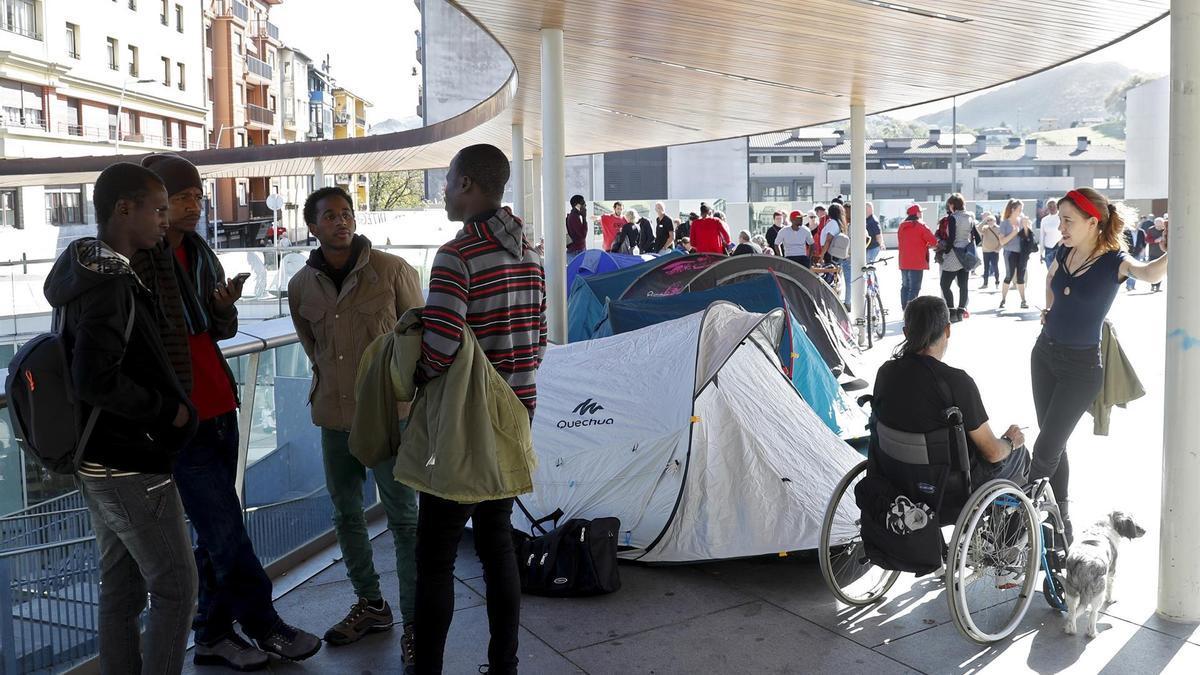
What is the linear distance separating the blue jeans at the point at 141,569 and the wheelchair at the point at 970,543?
2.54 meters

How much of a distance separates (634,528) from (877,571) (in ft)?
3.73

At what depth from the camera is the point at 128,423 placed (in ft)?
10.0

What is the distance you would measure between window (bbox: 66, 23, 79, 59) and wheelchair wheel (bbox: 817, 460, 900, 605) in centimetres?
5893

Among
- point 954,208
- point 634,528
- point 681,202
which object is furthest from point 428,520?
point 681,202

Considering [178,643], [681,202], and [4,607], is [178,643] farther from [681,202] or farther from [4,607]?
[681,202]

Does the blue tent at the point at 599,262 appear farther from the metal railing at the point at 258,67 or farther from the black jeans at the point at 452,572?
the metal railing at the point at 258,67

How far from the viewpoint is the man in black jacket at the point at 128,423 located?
293 cm

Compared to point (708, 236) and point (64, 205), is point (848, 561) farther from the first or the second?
point (64, 205)

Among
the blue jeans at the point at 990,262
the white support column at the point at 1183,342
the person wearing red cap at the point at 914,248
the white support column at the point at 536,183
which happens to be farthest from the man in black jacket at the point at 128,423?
the white support column at the point at 536,183

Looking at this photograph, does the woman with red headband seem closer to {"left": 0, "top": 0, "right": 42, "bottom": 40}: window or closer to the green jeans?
the green jeans

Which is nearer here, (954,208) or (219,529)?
(219,529)

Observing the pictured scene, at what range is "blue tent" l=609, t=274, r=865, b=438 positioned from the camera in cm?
805

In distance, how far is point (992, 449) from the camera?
428 cm

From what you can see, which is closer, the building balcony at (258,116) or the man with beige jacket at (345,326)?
the man with beige jacket at (345,326)
